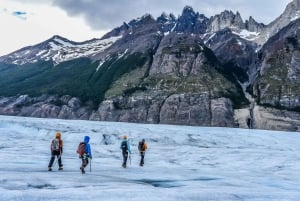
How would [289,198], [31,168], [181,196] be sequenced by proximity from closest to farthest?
[181,196] → [289,198] → [31,168]

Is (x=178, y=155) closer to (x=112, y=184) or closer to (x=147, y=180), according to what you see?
(x=147, y=180)

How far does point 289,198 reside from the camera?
25.0 m

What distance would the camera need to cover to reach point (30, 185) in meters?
23.4

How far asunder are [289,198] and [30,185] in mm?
14728

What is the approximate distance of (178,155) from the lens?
58094mm

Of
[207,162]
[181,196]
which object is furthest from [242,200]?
[207,162]

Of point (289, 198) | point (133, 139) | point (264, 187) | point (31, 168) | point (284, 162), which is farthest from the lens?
point (133, 139)

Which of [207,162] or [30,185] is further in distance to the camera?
[207,162]

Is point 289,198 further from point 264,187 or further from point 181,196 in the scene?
point 181,196

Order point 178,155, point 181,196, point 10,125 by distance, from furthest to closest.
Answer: point 10,125, point 178,155, point 181,196

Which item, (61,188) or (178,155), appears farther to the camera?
(178,155)

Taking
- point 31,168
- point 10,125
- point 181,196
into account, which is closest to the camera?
point 181,196

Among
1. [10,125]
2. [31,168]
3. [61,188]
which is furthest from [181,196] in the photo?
[10,125]

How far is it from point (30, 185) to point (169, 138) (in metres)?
61.8
